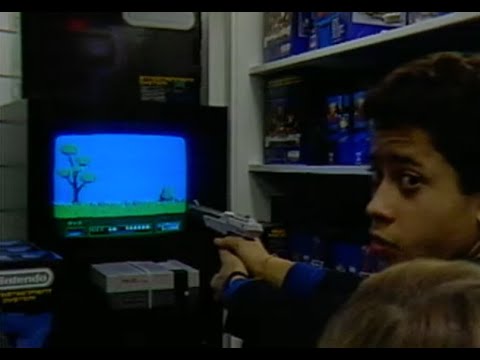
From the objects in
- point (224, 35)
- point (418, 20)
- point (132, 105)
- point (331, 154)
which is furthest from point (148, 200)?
point (418, 20)

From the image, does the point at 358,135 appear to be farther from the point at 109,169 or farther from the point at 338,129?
the point at 109,169

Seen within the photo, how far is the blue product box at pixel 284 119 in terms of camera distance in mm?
2141

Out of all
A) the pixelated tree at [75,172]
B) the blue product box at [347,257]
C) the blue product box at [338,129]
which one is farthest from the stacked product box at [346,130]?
the pixelated tree at [75,172]

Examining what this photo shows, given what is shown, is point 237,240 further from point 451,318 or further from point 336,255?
point 451,318

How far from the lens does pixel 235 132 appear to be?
7.38 feet

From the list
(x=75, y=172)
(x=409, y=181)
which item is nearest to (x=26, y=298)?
(x=75, y=172)

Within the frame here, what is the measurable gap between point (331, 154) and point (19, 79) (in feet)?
3.12

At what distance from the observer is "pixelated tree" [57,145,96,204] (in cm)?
192

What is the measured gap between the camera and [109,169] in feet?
6.44

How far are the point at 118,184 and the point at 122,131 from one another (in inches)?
5.3

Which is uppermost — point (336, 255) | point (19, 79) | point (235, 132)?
point (19, 79)

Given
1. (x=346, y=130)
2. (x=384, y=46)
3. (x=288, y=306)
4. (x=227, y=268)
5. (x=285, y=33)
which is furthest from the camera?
(x=285, y=33)

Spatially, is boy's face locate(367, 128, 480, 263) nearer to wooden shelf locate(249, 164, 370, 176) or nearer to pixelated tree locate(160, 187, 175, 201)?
wooden shelf locate(249, 164, 370, 176)

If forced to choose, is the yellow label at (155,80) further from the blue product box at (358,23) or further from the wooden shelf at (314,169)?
the blue product box at (358,23)
